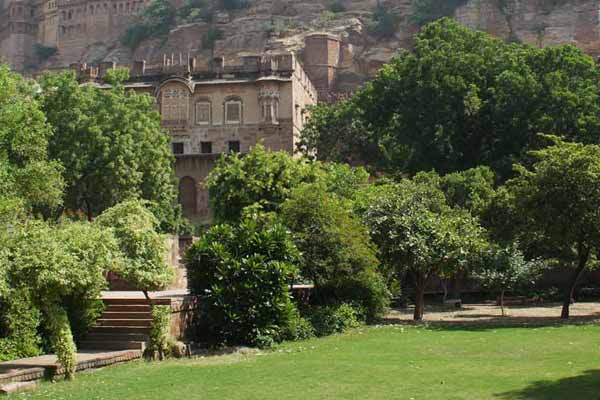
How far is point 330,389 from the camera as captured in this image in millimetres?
12664

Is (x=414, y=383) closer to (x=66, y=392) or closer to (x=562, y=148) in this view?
(x=66, y=392)

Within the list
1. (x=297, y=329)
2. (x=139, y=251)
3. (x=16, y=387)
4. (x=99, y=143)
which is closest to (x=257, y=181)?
(x=297, y=329)

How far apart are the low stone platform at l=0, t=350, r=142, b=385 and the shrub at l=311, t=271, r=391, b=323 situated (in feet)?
25.6

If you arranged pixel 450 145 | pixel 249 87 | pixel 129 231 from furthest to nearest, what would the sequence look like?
1. pixel 249 87
2. pixel 450 145
3. pixel 129 231

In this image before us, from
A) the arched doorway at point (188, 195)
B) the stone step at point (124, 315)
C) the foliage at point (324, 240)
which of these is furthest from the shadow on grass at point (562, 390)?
the arched doorway at point (188, 195)

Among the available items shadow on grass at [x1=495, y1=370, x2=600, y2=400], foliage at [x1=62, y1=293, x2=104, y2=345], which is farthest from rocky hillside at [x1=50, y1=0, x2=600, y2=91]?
shadow on grass at [x1=495, y1=370, x2=600, y2=400]

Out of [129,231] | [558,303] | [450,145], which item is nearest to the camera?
[129,231]

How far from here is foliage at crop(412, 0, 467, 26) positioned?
7350cm

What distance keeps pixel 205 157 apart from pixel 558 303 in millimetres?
24309

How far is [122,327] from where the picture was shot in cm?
1786

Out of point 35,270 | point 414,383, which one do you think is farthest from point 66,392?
point 414,383

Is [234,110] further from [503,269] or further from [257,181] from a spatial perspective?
[503,269]

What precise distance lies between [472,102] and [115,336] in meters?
26.4

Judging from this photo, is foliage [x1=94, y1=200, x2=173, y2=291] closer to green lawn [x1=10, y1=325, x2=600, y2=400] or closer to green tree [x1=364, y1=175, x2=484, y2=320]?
green lawn [x1=10, y1=325, x2=600, y2=400]
